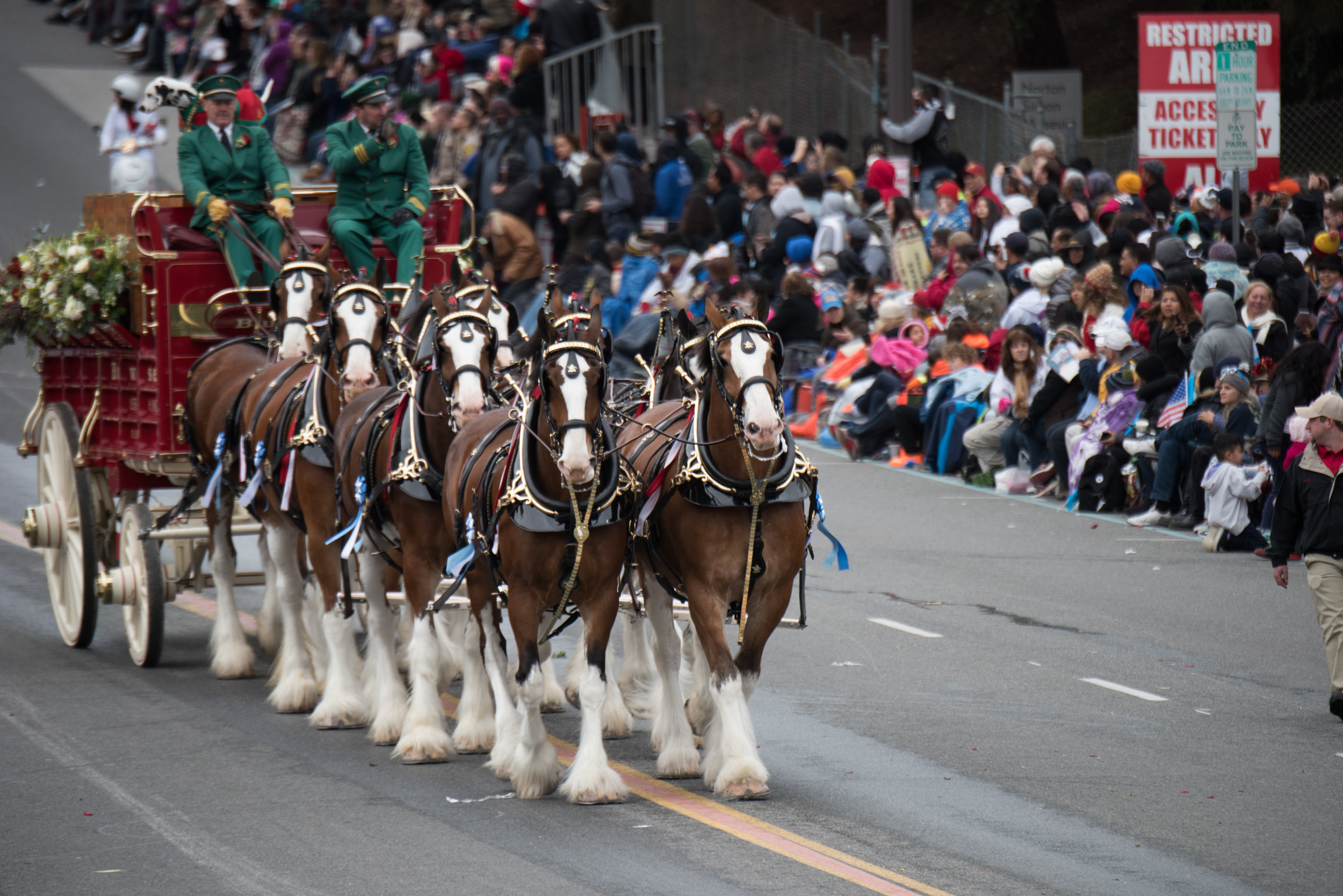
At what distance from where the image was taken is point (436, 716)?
27.1 feet

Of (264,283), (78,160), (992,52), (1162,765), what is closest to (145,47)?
(78,160)

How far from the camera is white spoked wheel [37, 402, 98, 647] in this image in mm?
10742

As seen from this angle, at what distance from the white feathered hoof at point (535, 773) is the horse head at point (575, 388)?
1.28m

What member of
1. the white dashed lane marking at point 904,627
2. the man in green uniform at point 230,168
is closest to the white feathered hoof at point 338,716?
the man in green uniform at point 230,168

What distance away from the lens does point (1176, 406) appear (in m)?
13.9

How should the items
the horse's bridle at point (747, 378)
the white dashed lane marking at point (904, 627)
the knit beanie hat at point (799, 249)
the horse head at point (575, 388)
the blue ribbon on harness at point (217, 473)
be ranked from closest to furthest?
the horse head at point (575, 388)
the horse's bridle at point (747, 378)
the blue ribbon on harness at point (217, 473)
the white dashed lane marking at point (904, 627)
the knit beanie hat at point (799, 249)

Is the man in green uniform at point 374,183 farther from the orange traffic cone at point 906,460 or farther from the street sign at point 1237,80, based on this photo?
the orange traffic cone at point 906,460

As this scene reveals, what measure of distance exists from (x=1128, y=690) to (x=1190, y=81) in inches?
364

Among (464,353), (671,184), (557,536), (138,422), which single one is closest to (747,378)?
(557,536)

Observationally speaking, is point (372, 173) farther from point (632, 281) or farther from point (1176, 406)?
point (632, 281)

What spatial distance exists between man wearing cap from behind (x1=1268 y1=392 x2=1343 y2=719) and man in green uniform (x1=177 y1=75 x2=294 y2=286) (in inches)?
255

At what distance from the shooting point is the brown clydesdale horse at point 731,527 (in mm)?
7340

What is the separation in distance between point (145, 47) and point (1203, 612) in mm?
31043

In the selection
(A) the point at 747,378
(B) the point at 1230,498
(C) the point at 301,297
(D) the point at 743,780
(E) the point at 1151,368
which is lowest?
(D) the point at 743,780
